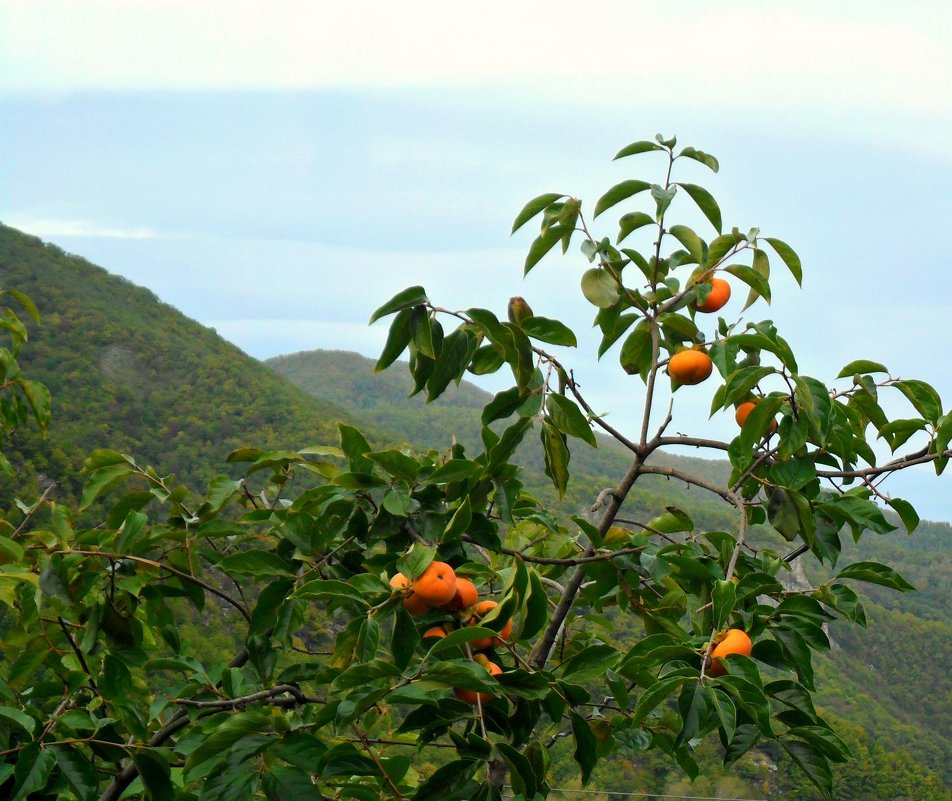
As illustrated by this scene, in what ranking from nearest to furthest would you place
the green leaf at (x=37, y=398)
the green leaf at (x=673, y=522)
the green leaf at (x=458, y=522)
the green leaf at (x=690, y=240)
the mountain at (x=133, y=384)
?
the green leaf at (x=458, y=522)
the green leaf at (x=690, y=240)
the green leaf at (x=673, y=522)
the green leaf at (x=37, y=398)
the mountain at (x=133, y=384)

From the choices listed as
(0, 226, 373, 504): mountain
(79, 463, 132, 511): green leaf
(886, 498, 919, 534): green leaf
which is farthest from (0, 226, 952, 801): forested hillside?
(79, 463, 132, 511): green leaf

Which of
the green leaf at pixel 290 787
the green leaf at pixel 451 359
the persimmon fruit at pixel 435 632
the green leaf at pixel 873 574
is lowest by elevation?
the green leaf at pixel 290 787

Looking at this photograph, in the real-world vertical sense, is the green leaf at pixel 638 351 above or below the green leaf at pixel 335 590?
above

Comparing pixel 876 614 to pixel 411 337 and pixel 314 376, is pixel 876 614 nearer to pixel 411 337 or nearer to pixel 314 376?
pixel 411 337

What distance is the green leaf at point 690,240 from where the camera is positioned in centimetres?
168

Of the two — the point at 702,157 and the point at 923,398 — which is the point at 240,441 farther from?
the point at 923,398

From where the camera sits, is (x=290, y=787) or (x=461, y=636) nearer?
(x=461, y=636)

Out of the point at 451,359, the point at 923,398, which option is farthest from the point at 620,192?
the point at 923,398

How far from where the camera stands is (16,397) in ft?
9.47

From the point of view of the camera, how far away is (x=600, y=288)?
1677 mm

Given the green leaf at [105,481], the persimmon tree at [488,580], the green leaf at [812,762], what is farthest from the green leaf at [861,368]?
the green leaf at [105,481]

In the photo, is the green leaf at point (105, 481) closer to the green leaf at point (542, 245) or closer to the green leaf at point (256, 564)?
the green leaf at point (256, 564)

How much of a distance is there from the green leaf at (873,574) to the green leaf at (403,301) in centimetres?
76

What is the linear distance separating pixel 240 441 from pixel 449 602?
21882 mm
